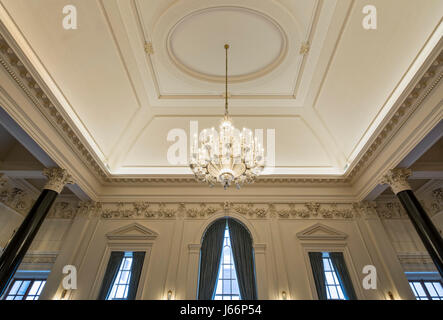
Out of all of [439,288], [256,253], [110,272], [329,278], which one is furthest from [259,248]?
[439,288]

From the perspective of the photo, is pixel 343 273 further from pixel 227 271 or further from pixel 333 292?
pixel 227 271

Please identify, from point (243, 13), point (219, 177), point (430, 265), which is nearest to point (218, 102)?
point (243, 13)

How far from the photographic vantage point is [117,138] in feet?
23.8

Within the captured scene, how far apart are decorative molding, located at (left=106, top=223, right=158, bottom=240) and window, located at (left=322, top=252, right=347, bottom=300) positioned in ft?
16.3

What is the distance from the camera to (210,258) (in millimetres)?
6395

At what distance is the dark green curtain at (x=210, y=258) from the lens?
19.3 ft

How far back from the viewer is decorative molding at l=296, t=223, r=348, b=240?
22.0 ft

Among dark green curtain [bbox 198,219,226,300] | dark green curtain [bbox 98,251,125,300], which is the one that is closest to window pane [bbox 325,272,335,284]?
dark green curtain [bbox 198,219,226,300]

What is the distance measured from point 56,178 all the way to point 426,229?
27.6 ft

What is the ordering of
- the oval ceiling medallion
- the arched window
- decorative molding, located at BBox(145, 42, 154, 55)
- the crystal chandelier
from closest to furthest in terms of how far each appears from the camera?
the crystal chandelier, the oval ceiling medallion, decorative molding, located at BBox(145, 42, 154, 55), the arched window

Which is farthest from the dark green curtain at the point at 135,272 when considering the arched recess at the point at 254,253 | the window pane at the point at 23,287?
the window pane at the point at 23,287

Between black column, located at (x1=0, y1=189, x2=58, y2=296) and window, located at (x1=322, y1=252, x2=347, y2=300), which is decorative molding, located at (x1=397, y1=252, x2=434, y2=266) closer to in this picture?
window, located at (x1=322, y1=252, x2=347, y2=300)

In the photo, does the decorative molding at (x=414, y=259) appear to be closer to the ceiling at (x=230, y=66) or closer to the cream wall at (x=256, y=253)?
the cream wall at (x=256, y=253)

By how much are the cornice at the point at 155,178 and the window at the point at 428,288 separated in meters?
3.21
